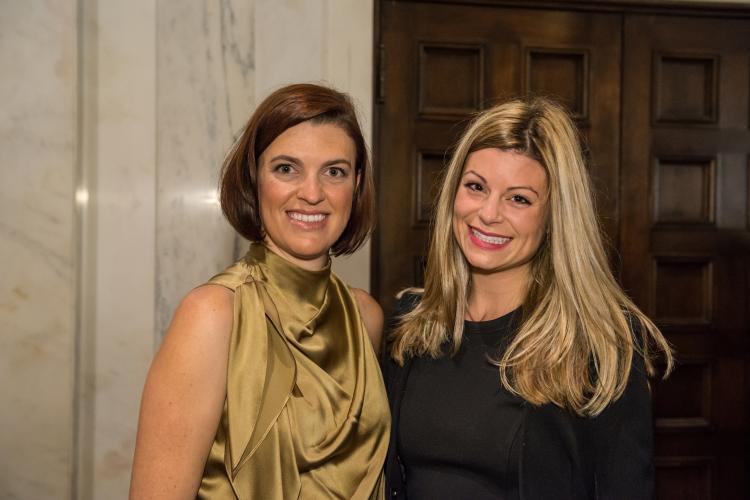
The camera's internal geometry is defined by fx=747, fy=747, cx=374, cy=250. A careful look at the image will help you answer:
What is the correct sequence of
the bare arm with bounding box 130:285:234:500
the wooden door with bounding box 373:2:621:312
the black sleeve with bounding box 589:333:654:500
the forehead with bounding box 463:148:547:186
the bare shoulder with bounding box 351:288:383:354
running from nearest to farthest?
A: the bare arm with bounding box 130:285:234:500 < the black sleeve with bounding box 589:333:654:500 < the forehead with bounding box 463:148:547:186 < the bare shoulder with bounding box 351:288:383:354 < the wooden door with bounding box 373:2:621:312

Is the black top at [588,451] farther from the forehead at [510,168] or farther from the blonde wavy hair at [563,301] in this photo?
the forehead at [510,168]

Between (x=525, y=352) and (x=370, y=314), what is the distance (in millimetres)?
544

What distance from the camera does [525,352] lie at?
75.7 inches

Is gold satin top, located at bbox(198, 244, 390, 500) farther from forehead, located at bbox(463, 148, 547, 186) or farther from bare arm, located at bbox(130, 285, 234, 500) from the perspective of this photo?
forehead, located at bbox(463, 148, 547, 186)

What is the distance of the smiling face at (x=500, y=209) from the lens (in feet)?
6.50

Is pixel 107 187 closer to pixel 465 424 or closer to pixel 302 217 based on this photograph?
pixel 302 217

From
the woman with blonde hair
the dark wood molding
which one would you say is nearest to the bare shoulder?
the woman with blonde hair

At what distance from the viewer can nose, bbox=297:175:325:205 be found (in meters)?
1.86

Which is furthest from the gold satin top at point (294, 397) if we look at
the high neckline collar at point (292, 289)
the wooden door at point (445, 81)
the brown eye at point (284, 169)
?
the wooden door at point (445, 81)

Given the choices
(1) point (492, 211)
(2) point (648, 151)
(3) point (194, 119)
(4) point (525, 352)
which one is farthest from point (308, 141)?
(2) point (648, 151)

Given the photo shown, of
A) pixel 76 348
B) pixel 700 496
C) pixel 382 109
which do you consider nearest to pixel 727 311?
pixel 700 496

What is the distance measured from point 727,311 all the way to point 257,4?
2689 mm

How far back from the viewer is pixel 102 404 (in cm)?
314

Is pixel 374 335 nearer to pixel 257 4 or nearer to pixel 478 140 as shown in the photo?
pixel 478 140
